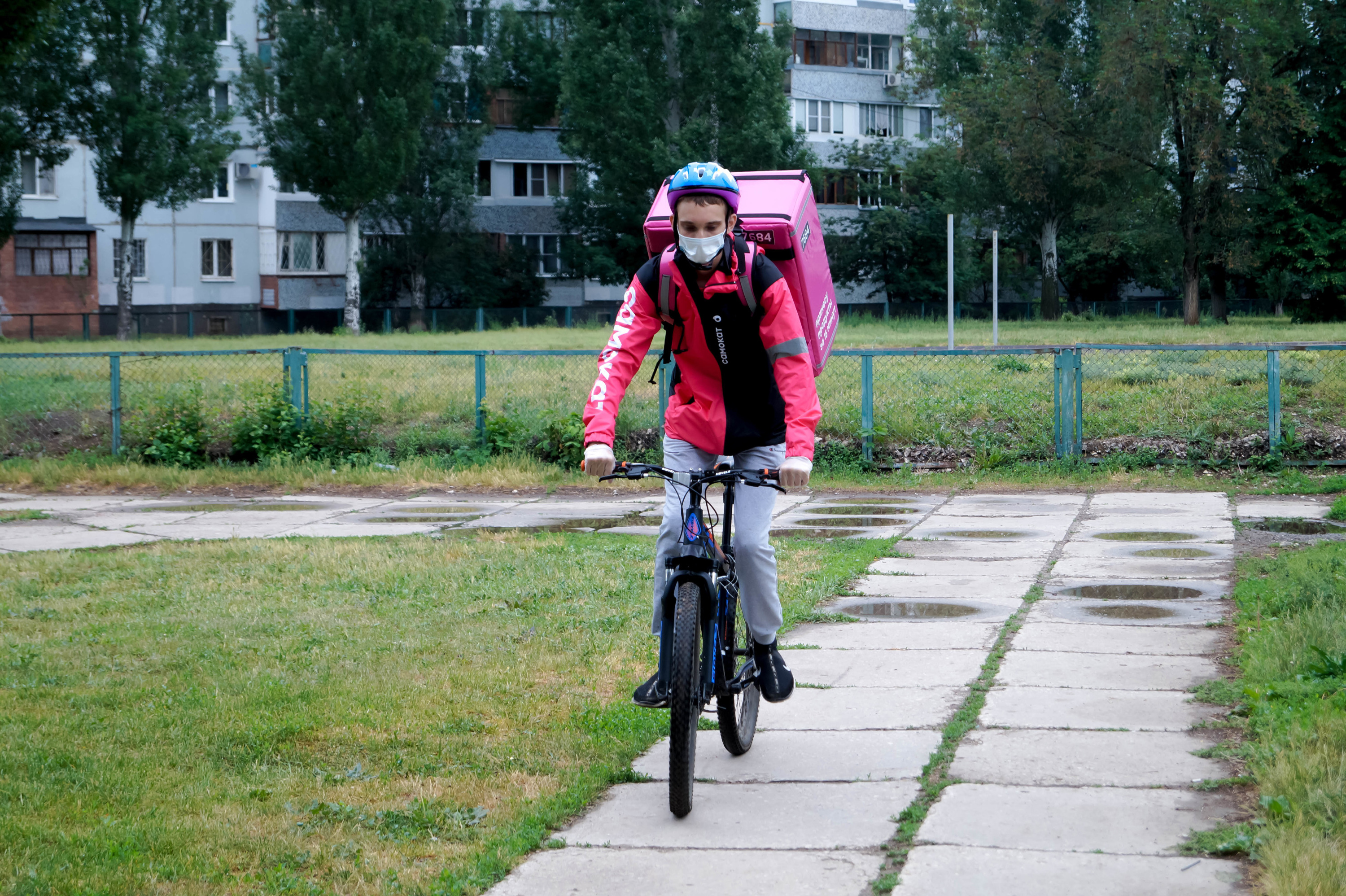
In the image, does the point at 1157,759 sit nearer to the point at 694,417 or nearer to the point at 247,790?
the point at 694,417

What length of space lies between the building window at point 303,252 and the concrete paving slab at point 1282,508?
50.4m

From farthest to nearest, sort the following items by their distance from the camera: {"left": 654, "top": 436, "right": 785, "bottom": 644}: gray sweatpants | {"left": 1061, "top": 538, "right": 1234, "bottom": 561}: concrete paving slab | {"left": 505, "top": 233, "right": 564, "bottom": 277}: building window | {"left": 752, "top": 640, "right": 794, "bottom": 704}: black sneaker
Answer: {"left": 505, "top": 233, "right": 564, "bottom": 277}: building window < {"left": 1061, "top": 538, "right": 1234, "bottom": 561}: concrete paving slab < {"left": 752, "top": 640, "right": 794, "bottom": 704}: black sneaker < {"left": 654, "top": 436, "right": 785, "bottom": 644}: gray sweatpants

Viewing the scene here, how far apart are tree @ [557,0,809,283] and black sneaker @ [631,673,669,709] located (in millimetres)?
44671

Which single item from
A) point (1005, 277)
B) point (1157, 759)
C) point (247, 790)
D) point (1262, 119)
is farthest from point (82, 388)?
point (1005, 277)

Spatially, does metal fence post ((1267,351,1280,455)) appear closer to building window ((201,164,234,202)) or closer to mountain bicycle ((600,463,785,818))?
mountain bicycle ((600,463,785,818))

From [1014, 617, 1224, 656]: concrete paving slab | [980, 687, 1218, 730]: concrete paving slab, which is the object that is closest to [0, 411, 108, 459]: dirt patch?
[1014, 617, 1224, 656]: concrete paving slab

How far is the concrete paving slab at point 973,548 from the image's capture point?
973cm

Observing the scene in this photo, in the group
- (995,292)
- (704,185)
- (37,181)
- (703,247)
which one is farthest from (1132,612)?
(37,181)

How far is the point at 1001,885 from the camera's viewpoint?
12.5 feet

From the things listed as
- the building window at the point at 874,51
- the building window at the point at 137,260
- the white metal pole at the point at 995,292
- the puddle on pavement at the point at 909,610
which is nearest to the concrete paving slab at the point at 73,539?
the puddle on pavement at the point at 909,610

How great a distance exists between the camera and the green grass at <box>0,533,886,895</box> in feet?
13.9

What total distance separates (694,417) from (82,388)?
15.0 metres

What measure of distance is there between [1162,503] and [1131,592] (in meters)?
4.31

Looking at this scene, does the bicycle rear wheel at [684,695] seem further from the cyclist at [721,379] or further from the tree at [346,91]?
the tree at [346,91]
